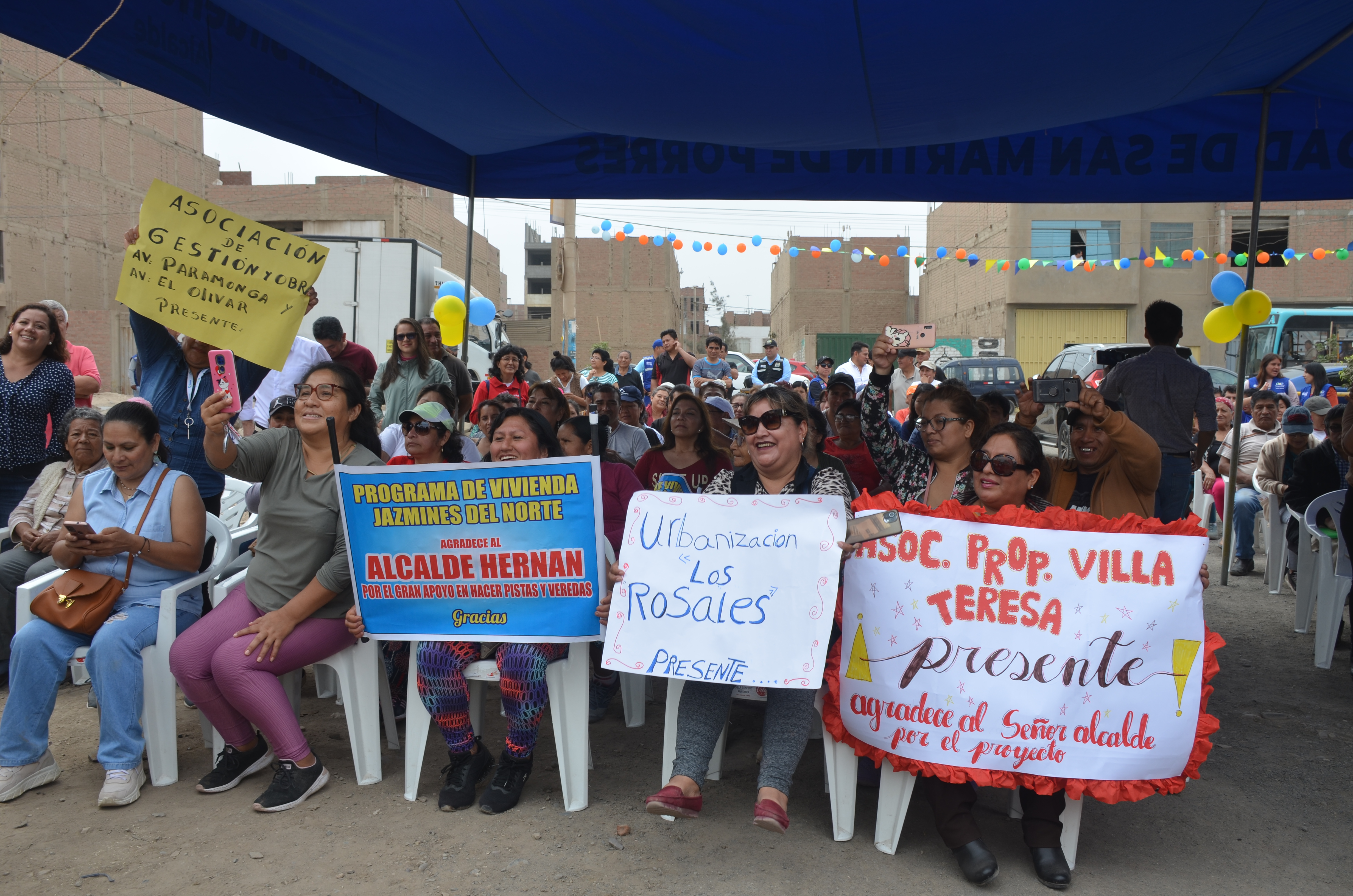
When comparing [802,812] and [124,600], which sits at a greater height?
[124,600]

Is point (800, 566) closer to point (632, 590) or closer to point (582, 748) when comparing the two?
point (632, 590)

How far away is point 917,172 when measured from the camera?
18.6 feet

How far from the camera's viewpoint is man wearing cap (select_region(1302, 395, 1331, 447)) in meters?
6.77

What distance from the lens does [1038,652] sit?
2885 millimetres

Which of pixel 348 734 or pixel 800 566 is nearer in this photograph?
pixel 800 566

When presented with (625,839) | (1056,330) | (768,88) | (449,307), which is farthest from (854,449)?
(1056,330)

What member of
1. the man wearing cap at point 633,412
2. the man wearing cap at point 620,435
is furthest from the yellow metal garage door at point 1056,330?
the man wearing cap at point 620,435

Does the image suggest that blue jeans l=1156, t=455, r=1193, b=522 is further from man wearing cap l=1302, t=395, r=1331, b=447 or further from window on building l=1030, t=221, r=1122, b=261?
window on building l=1030, t=221, r=1122, b=261

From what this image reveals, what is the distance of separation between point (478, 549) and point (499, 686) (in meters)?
0.50

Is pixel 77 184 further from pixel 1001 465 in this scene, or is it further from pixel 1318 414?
pixel 1001 465

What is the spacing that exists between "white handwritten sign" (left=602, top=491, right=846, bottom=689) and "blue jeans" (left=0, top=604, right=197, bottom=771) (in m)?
1.81

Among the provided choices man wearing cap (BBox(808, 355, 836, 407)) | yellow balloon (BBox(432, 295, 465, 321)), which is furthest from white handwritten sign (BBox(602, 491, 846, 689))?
man wearing cap (BBox(808, 355, 836, 407))

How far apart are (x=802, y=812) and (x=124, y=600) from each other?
266 centimetres

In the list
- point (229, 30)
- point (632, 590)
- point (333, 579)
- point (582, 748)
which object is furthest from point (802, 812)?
point (229, 30)
